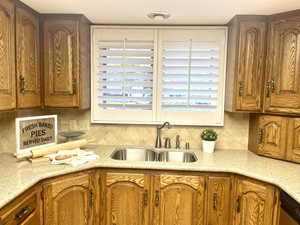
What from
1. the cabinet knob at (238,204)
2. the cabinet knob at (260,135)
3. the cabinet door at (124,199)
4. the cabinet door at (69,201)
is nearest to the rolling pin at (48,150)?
the cabinet door at (69,201)

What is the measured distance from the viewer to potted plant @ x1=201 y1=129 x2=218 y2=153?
219cm

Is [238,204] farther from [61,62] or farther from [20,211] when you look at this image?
[61,62]

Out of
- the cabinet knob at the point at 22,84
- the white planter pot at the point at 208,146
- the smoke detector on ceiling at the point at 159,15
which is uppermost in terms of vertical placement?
the smoke detector on ceiling at the point at 159,15

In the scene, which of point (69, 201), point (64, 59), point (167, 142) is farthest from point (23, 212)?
point (167, 142)

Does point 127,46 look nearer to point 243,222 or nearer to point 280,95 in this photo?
point 280,95

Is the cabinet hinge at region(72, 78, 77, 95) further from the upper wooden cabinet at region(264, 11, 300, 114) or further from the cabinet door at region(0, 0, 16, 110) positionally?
the upper wooden cabinet at region(264, 11, 300, 114)

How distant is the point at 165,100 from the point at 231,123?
2.37ft

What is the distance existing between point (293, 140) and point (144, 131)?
1.35m

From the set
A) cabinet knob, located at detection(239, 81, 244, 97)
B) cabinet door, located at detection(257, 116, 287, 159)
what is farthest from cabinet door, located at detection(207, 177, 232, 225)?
cabinet knob, located at detection(239, 81, 244, 97)

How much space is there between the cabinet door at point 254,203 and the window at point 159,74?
2.52 feet

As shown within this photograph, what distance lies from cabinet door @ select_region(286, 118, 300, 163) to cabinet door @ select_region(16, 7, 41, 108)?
2160 millimetres

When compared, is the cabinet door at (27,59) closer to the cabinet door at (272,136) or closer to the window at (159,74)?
the window at (159,74)

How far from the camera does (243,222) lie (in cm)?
174

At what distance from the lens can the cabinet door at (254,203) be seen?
1.60 m
